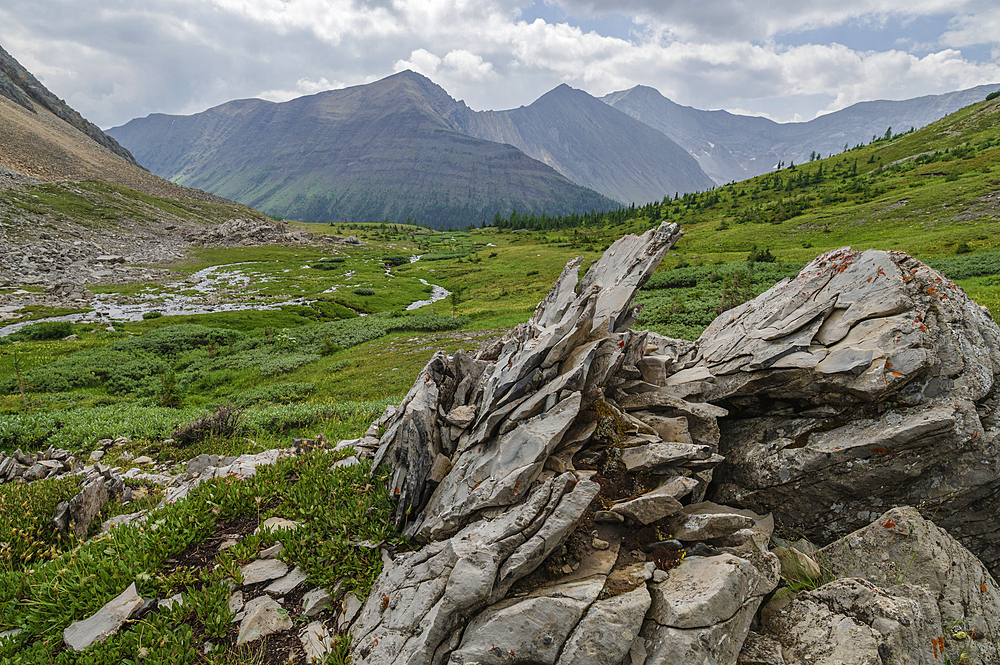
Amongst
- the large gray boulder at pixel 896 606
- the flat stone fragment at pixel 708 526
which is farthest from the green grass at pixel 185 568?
the large gray boulder at pixel 896 606

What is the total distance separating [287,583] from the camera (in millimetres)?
7852

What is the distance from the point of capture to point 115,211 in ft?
444

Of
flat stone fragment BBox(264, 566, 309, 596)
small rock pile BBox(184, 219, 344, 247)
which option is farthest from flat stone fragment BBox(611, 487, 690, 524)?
small rock pile BBox(184, 219, 344, 247)

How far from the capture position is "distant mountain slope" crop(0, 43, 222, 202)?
142m

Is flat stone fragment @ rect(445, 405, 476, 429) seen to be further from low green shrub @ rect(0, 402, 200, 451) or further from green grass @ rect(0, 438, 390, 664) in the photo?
low green shrub @ rect(0, 402, 200, 451)

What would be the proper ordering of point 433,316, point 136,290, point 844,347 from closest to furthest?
point 844,347 < point 433,316 < point 136,290

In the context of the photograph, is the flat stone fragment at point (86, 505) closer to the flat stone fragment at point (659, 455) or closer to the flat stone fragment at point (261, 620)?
the flat stone fragment at point (261, 620)

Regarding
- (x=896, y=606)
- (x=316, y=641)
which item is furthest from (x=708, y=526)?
(x=316, y=641)

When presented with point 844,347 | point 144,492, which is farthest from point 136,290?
point 844,347

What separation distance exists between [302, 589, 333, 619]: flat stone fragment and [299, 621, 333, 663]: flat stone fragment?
209 millimetres

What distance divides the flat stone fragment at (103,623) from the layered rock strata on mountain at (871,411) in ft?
38.4

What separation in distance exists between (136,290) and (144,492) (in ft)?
281

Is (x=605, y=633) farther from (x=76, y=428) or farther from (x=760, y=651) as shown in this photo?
(x=76, y=428)

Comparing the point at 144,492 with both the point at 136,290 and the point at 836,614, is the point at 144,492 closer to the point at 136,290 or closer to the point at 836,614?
the point at 836,614
